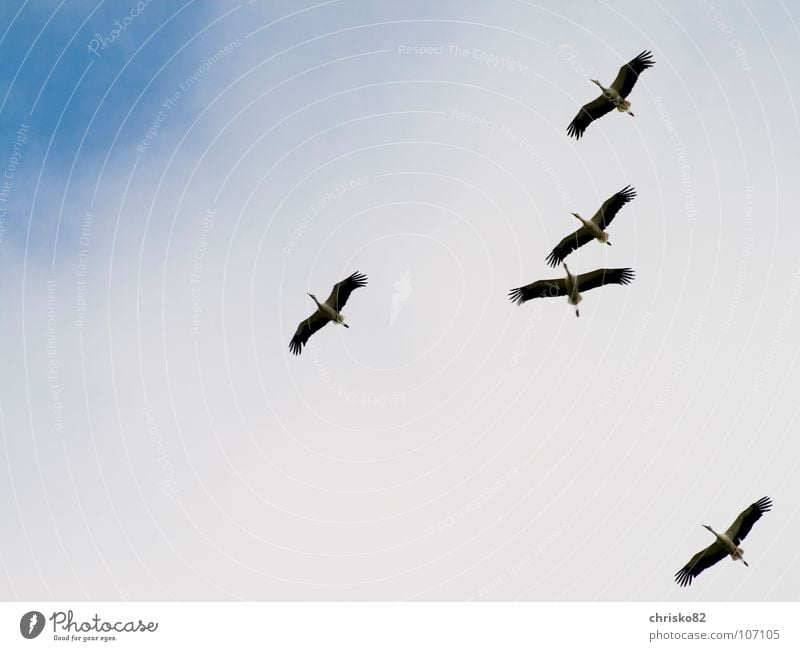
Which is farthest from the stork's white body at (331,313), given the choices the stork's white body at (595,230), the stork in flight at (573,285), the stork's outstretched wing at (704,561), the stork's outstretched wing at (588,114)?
the stork's outstretched wing at (704,561)

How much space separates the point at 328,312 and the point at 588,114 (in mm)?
13193

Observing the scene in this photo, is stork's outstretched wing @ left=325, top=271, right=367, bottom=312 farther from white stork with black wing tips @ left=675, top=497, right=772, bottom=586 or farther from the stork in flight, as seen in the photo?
white stork with black wing tips @ left=675, top=497, right=772, bottom=586

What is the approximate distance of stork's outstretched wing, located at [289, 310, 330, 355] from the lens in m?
42.2

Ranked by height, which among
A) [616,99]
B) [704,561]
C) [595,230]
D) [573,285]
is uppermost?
[616,99]

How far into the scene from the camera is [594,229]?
125ft

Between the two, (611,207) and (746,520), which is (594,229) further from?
(746,520)

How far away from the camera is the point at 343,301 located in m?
40.9

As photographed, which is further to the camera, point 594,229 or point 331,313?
point 331,313

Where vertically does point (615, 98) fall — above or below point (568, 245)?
above

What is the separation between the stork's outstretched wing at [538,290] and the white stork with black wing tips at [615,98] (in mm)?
6241

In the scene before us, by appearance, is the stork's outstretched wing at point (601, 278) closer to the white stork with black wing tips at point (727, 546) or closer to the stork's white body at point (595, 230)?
the stork's white body at point (595, 230)

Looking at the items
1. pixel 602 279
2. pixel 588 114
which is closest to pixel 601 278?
pixel 602 279

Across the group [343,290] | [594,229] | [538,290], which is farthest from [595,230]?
[343,290]

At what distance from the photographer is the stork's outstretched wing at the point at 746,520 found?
37.4m
